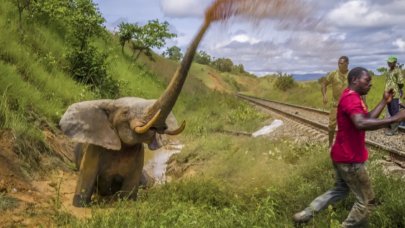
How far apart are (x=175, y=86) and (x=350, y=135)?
2285mm

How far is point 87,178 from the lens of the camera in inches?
322

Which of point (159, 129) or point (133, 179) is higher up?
point (159, 129)

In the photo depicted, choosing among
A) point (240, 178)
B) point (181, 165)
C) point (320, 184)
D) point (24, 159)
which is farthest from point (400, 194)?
point (181, 165)

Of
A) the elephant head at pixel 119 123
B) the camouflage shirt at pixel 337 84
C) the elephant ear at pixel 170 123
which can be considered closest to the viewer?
the elephant head at pixel 119 123

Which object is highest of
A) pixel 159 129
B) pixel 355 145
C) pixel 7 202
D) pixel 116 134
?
pixel 355 145

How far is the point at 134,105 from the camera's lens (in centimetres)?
777

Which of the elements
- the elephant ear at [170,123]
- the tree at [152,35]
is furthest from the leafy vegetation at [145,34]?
the elephant ear at [170,123]

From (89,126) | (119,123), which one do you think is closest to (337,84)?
(119,123)

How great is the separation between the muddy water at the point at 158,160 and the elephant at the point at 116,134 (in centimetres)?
339

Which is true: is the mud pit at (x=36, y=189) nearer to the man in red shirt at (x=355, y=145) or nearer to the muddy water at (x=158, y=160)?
the muddy water at (x=158, y=160)

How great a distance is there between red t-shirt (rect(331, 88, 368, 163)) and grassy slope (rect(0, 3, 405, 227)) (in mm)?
690

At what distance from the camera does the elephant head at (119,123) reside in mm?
7234

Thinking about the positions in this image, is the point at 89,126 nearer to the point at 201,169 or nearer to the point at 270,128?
the point at 201,169

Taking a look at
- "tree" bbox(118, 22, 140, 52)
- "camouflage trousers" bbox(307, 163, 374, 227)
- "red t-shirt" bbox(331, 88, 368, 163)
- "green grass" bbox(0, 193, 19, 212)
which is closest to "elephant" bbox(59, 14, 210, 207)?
"green grass" bbox(0, 193, 19, 212)
